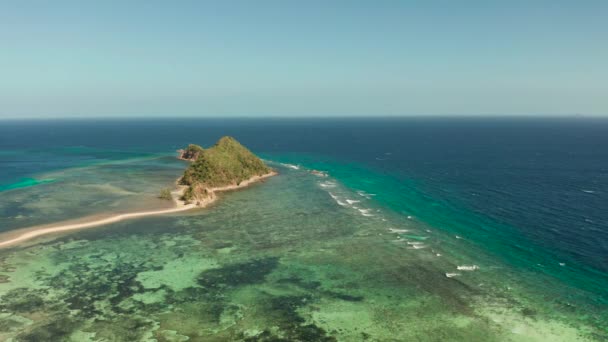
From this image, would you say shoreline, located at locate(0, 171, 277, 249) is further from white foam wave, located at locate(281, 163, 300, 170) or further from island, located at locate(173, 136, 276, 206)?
white foam wave, located at locate(281, 163, 300, 170)

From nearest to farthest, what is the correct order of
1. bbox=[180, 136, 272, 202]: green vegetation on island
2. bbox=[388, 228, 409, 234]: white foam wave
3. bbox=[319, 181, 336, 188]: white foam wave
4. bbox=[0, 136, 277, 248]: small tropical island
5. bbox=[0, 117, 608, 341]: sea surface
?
bbox=[0, 117, 608, 341]: sea surface → bbox=[388, 228, 409, 234]: white foam wave → bbox=[0, 136, 277, 248]: small tropical island → bbox=[180, 136, 272, 202]: green vegetation on island → bbox=[319, 181, 336, 188]: white foam wave

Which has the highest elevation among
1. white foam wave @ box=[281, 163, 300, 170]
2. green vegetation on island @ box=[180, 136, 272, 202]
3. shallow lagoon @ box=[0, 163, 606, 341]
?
green vegetation on island @ box=[180, 136, 272, 202]

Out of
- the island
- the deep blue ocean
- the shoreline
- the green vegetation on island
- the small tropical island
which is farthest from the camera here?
the green vegetation on island

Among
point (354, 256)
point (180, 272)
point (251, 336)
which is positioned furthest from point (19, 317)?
point (354, 256)

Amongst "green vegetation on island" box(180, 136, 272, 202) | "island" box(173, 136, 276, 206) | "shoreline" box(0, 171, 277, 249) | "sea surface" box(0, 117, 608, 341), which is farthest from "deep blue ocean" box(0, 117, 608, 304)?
"green vegetation on island" box(180, 136, 272, 202)

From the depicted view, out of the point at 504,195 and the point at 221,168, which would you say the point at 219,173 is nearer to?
the point at 221,168

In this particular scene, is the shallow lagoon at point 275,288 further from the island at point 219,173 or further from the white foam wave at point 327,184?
the white foam wave at point 327,184

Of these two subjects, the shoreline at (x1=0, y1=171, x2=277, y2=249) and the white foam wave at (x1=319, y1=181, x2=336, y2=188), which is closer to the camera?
the shoreline at (x1=0, y1=171, x2=277, y2=249)
